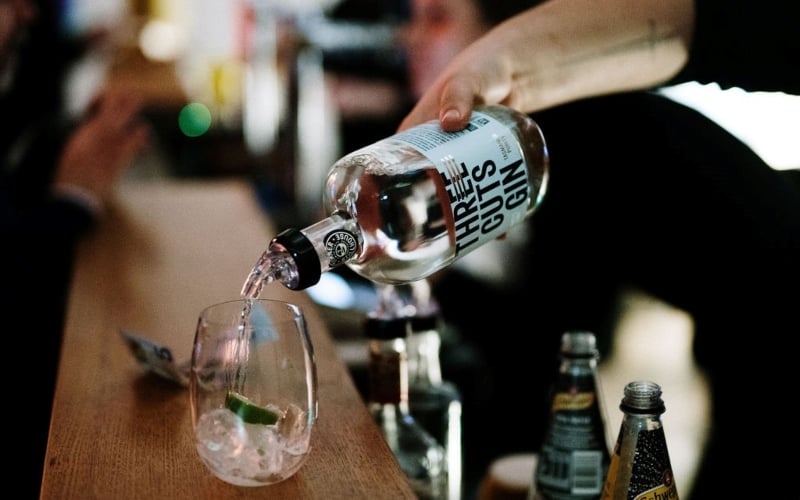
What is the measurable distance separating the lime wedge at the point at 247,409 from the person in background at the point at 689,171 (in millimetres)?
305

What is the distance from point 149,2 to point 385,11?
2718mm

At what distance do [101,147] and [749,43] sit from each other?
1335 millimetres

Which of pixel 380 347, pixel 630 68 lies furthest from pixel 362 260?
pixel 630 68

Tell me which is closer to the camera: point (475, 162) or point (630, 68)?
point (475, 162)

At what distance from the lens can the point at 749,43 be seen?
2.98 ft

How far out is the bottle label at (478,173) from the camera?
0.76 m

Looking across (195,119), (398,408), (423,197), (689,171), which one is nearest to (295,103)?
(195,119)

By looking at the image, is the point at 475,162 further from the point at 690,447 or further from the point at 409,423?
the point at 690,447

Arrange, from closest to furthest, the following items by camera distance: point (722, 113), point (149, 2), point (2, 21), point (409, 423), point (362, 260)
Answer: point (362, 260), point (409, 423), point (722, 113), point (2, 21), point (149, 2)

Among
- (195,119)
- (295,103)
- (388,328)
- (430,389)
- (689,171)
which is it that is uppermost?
(689,171)

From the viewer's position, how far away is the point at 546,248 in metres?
1.57

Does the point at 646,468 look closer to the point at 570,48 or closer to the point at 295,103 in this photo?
the point at 570,48

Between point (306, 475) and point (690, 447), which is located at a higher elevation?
point (306, 475)

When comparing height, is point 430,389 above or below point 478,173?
below
